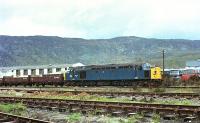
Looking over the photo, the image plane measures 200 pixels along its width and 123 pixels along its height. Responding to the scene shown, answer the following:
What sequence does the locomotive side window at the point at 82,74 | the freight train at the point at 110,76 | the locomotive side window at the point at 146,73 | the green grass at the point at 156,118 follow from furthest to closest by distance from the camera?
the locomotive side window at the point at 82,74 → the freight train at the point at 110,76 → the locomotive side window at the point at 146,73 → the green grass at the point at 156,118

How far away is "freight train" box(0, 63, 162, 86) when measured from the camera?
48688 mm

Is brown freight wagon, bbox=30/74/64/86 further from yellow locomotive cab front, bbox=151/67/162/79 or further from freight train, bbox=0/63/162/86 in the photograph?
yellow locomotive cab front, bbox=151/67/162/79

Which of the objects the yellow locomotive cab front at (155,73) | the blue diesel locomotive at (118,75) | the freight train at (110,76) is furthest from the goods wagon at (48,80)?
the yellow locomotive cab front at (155,73)

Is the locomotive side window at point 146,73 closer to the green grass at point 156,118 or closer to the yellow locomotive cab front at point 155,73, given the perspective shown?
the yellow locomotive cab front at point 155,73

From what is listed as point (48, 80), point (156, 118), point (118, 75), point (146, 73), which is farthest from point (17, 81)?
point (156, 118)

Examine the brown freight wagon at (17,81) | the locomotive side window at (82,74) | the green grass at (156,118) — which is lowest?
the green grass at (156,118)

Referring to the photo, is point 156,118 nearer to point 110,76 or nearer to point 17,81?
point 110,76

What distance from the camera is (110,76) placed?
50969 millimetres

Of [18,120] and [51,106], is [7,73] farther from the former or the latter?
[18,120]

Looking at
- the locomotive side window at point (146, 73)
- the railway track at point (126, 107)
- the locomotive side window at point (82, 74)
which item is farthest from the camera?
the locomotive side window at point (82, 74)

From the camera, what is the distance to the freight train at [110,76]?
160ft

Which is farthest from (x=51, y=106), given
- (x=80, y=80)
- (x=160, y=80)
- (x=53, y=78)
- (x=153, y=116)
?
(x=53, y=78)

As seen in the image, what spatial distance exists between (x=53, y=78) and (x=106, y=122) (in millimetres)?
45105

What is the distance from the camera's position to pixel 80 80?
5550 centimetres
